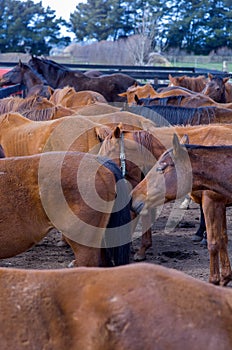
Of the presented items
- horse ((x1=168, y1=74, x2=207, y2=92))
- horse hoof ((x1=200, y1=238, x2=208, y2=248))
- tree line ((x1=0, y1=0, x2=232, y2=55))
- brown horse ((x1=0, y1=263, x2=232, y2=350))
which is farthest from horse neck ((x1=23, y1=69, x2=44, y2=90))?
tree line ((x1=0, y1=0, x2=232, y2=55))

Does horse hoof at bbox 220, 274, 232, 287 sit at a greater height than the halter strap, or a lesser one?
lesser

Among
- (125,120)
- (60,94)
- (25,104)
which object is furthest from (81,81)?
(125,120)

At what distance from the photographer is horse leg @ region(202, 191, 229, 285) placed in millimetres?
5242

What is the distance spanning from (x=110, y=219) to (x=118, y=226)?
8 centimetres

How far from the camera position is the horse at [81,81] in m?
14.8

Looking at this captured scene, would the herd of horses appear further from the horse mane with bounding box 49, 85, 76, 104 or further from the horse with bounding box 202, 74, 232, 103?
the horse with bounding box 202, 74, 232, 103

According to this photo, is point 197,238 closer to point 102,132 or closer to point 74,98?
point 102,132

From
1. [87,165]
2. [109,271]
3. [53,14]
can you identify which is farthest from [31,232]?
[53,14]

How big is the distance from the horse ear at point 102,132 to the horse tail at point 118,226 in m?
1.63

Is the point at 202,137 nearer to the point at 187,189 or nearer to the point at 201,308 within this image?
the point at 187,189

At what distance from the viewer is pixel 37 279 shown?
2.16 m

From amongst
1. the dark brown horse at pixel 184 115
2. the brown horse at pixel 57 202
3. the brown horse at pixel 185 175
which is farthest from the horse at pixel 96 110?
the brown horse at pixel 57 202

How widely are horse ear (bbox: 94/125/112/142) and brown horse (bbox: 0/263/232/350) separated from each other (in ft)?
12.9

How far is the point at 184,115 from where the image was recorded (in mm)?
7816
